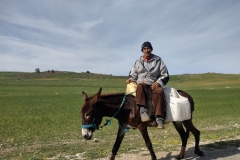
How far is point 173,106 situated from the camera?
6.46m

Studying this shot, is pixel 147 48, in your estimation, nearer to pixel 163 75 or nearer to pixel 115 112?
pixel 163 75

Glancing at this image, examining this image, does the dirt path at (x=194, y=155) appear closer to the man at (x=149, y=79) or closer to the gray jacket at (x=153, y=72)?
the man at (x=149, y=79)

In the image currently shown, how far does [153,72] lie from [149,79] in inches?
8.7

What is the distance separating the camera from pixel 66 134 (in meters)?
13.2

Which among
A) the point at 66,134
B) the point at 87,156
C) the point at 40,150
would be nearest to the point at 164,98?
the point at 87,156

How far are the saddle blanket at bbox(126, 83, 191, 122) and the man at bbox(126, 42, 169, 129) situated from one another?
0.20 meters

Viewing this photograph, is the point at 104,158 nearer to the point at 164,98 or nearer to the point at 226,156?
the point at 164,98

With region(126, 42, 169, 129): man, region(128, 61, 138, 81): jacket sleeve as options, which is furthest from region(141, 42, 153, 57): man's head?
region(128, 61, 138, 81): jacket sleeve

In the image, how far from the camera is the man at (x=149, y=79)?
6109 mm

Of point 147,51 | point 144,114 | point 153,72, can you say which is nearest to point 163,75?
point 153,72

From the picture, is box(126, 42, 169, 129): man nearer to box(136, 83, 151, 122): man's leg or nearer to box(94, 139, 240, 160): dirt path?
box(136, 83, 151, 122): man's leg

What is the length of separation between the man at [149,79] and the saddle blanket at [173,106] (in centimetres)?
20

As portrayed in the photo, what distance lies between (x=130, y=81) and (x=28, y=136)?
28.0 ft

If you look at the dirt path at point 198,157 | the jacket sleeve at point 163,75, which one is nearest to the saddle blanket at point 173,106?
the jacket sleeve at point 163,75
